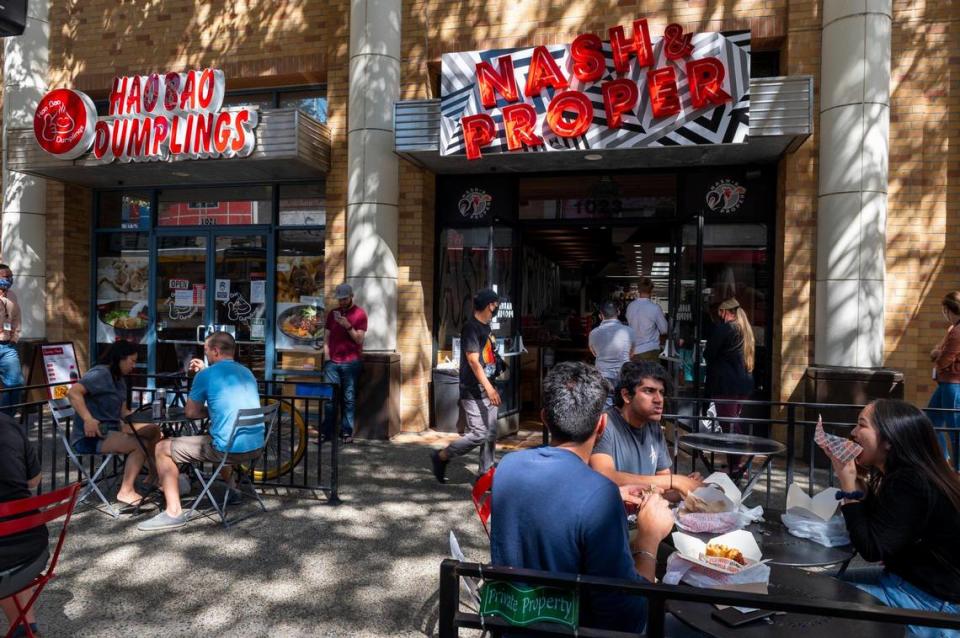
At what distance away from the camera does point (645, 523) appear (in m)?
2.50

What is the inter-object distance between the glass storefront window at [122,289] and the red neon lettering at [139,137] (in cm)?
235

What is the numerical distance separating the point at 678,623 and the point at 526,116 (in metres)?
6.18

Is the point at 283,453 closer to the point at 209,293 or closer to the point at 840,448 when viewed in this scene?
the point at 209,293

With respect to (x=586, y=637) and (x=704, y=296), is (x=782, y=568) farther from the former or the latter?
(x=704, y=296)

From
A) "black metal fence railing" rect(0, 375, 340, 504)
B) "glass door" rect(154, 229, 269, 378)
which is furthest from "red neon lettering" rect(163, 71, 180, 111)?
"black metal fence railing" rect(0, 375, 340, 504)

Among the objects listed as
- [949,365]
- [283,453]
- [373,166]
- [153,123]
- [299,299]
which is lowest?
[283,453]

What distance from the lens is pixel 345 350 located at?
8.34 metres

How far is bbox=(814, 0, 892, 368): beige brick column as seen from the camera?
23.6 feet

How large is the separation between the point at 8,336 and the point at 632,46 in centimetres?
816

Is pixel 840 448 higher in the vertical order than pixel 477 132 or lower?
lower

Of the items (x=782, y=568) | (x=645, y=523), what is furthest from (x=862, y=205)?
(x=645, y=523)

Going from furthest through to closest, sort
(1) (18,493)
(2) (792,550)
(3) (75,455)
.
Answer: (3) (75,455)
(1) (18,493)
(2) (792,550)

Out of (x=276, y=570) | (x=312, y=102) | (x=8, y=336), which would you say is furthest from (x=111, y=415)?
(x=312, y=102)

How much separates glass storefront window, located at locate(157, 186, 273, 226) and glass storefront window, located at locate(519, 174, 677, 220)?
12.7 feet
